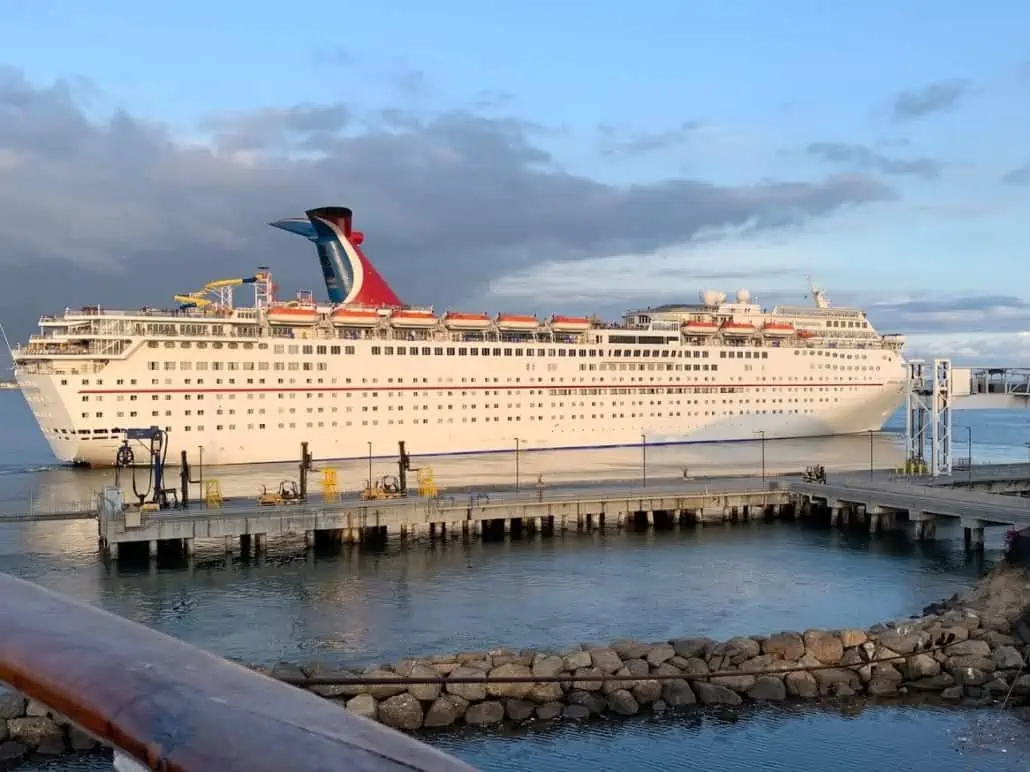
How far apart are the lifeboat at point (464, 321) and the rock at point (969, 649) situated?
3906 cm

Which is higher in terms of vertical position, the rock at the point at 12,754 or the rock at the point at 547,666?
the rock at the point at 547,666

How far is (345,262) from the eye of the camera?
58062 mm

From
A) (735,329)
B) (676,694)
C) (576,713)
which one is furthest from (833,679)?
(735,329)

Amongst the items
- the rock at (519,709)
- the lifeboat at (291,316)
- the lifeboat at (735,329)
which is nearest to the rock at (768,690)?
the rock at (519,709)

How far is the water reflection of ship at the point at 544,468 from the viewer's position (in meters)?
38.5

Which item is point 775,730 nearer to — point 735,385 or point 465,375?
point 465,375

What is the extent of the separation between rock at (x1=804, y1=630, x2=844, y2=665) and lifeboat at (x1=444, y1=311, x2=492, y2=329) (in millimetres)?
38582

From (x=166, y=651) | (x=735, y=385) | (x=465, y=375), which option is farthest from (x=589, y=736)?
(x=735, y=385)

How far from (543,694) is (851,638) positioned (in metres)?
5.17

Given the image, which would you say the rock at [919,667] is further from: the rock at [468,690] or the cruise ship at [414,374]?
the cruise ship at [414,374]

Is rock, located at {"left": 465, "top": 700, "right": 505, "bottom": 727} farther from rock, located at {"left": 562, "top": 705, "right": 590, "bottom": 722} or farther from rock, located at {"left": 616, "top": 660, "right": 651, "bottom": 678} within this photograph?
rock, located at {"left": 616, "top": 660, "right": 651, "bottom": 678}

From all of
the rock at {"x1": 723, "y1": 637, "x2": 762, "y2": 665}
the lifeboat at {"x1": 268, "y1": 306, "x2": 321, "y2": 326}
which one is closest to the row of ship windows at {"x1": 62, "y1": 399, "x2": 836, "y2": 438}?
the lifeboat at {"x1": 268, "y1": 306, "x2": 321, "y2": 326}

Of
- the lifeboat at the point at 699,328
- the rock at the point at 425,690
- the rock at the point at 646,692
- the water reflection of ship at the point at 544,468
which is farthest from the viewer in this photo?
the lifeboat at the point at 699,328

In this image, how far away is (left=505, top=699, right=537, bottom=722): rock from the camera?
13422 mm
